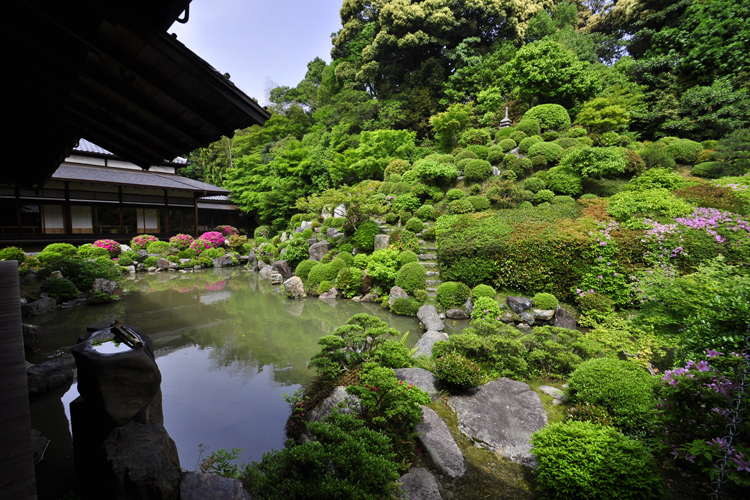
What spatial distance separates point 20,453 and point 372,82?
27724 millimetres

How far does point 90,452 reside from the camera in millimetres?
2650

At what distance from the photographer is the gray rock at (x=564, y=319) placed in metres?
6.99

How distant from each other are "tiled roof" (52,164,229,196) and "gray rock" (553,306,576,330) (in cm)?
2162

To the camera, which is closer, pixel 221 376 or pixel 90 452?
pixel 90 452

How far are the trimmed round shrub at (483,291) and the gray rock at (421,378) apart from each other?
428 centimetres

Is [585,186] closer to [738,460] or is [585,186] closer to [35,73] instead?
[738,460]

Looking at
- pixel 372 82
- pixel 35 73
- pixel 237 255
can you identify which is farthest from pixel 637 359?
pixel 372 82

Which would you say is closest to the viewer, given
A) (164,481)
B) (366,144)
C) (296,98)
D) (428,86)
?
(164,481)

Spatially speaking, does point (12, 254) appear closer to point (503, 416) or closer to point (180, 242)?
point (180, 242)

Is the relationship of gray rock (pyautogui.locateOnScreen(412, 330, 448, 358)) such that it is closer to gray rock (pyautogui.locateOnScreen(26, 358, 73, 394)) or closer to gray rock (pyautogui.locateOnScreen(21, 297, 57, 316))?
gray rock (pyautogui.locateOnScreen(26, 358, 73, 394))

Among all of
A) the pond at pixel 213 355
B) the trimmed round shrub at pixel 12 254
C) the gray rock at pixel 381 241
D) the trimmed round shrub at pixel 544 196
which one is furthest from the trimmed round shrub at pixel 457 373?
the trimmed round shrub at pixel 12 254

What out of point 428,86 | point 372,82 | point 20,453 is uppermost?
point 372,82

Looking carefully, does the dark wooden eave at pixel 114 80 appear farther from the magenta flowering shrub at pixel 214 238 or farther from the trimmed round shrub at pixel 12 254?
the magenta flowering shrub at pixel 214 238

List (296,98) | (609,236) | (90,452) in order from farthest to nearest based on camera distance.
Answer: (296,98) → (609,236) → (90,452)
